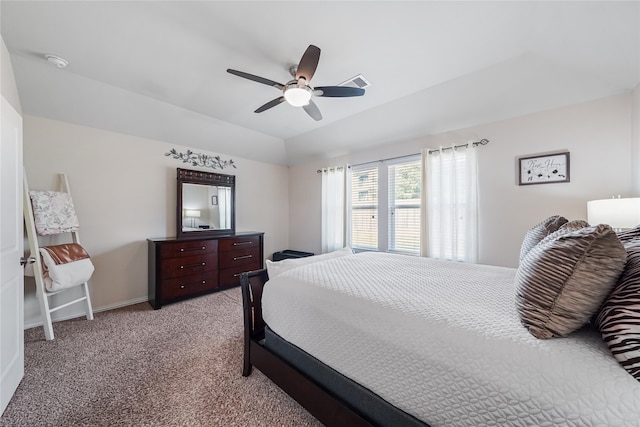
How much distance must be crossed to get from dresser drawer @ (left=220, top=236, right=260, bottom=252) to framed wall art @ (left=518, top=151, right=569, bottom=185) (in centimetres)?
387

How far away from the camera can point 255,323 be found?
177 cm

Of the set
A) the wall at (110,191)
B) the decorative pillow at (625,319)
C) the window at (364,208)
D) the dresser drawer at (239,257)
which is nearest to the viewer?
the decorative pillow at (625,319)

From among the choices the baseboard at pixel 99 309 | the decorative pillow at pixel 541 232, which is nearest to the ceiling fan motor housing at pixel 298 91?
the decorative pillow at pixel 541 232

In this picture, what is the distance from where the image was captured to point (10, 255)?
1.54m

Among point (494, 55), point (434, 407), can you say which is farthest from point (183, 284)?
point (494, 55)

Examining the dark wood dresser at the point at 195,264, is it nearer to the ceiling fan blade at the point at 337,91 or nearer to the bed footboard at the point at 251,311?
the bed footboard at the point at 251,311

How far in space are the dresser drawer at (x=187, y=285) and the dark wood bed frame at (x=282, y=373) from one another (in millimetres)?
1934

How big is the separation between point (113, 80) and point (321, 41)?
7.51ft

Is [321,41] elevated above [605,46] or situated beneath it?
elevated above

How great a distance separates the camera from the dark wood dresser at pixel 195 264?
302 cm

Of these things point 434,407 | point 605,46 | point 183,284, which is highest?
point 605,46

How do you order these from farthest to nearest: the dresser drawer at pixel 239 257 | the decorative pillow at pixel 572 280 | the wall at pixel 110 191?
the dresser drawer at pixel 239 257, the wall at pixel 110 191, the decorative pillow at pixel 572 280

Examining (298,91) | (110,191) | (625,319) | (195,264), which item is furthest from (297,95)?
(110,191)

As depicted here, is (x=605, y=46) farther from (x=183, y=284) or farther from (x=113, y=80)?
(x=183, y=284)
